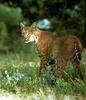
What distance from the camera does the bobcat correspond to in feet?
32.5

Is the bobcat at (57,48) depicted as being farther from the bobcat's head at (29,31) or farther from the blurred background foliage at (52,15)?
the blurred background foliage at (52,15)

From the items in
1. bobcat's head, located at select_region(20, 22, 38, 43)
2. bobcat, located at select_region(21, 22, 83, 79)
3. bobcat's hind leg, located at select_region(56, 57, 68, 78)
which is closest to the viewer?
bobcat's hind leg, located at select_region(56, 57, 68, 78)

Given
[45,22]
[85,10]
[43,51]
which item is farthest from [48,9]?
[43,51]

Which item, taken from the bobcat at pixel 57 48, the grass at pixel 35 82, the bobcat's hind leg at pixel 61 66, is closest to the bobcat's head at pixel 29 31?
the bobcat at pixel 57 48

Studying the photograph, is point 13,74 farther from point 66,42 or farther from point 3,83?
point 66,42

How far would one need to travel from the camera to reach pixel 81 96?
8.39 metres

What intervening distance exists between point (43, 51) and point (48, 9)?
12444mm

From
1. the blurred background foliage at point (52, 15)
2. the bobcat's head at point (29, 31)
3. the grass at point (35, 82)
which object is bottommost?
the grass at point (35, 82)

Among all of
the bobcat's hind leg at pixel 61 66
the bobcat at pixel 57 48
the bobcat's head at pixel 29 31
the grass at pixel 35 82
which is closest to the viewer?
the grass at pixel 35 82

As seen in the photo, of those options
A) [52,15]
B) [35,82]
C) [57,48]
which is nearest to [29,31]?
[57,48]

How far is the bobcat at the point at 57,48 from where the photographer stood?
9.91 meters

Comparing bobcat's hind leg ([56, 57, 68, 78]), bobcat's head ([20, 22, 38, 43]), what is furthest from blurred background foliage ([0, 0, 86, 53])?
bobcat's hind leg ([56, 57, 68, 78])

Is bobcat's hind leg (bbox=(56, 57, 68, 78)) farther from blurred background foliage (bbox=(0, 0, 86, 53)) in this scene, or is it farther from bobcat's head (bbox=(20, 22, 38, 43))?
blurred background foliage (bbox=(0, 0, 86, 53))

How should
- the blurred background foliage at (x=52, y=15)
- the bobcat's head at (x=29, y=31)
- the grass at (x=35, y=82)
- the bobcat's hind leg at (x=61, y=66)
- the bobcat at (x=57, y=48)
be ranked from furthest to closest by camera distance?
the blurred background foliage at (x=52, y=15), the bobcat's head at (x=29, y=31), the bobcat at (x=57, y=48), the bobcat's hind leg at (x=61, y=66), the grass at (x=35, y=82)
